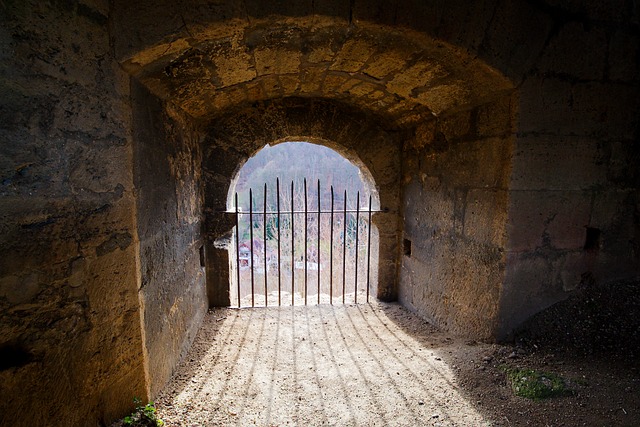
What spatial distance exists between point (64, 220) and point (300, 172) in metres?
18.9

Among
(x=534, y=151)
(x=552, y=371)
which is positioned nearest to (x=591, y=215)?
(x=534, y=151)

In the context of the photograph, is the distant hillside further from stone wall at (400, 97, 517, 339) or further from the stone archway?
stone wall at (400, 97, 517, 339)

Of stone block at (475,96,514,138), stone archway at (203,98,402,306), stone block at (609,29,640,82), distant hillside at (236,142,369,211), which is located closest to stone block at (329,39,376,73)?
stone block at (475,96,514,138)

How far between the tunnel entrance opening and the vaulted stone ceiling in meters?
0.92

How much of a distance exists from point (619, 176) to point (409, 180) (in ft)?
5.29

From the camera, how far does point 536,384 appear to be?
1.75m

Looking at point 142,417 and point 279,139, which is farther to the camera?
point 279,139

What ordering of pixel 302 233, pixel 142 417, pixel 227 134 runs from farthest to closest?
pixel 302 233
pixel 227 134
pixel 142 417

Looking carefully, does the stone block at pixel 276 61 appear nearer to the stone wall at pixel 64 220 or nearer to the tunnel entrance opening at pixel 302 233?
the stone wall at pixel 64 220

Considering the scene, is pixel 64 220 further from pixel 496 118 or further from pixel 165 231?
pixel 496 118

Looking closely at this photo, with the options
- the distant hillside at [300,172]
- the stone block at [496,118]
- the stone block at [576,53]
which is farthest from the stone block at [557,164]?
the distant hillside at [300,172]

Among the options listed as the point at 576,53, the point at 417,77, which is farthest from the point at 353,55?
the point at 576,53

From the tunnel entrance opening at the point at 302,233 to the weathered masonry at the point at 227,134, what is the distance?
74cm

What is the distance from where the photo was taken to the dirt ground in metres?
1.64
